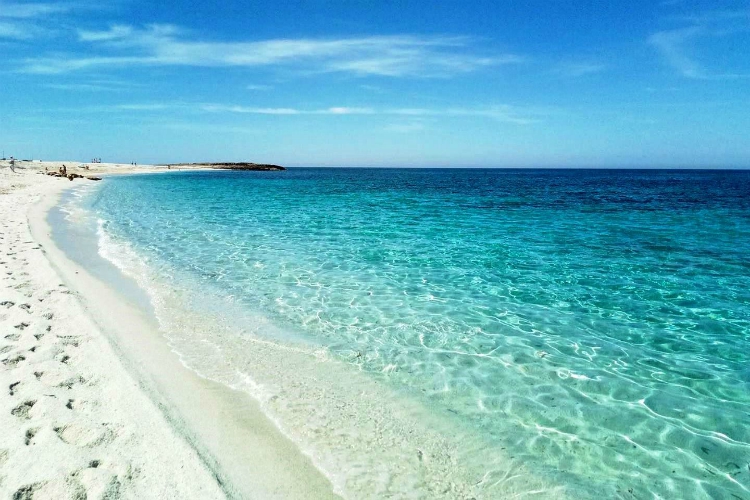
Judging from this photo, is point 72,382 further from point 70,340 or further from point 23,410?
point 70,340

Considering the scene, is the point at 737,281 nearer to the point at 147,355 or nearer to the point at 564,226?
the point at 564,226

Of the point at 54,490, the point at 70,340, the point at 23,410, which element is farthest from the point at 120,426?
the point at 70,340

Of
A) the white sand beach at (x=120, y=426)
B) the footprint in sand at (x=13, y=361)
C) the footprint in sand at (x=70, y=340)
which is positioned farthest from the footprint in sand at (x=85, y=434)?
the footprint in sand at (x=70, y=340)

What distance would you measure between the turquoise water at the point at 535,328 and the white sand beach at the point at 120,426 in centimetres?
57

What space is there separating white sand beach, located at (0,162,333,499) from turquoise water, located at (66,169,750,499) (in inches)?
22.4

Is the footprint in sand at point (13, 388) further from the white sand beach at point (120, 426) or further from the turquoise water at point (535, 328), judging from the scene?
the turquoise water at point (535, 328)

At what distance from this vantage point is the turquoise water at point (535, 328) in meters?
4.42

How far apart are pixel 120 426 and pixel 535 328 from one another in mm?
6368

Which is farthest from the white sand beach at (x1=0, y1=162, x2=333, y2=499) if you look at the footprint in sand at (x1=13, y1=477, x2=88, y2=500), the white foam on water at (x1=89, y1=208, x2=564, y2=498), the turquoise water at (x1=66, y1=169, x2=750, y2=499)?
the turquoise water at (x1=66, y1=169, x2=750, y2=499)

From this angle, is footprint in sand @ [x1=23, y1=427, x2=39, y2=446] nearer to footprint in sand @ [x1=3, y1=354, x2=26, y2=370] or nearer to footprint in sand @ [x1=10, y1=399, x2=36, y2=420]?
footprint in sand @ [x1=10, y1=399, x2=36, y2=420]

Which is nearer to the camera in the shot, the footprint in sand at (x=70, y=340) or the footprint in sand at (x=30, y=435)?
the footprint in sand at (x=30, y=435)

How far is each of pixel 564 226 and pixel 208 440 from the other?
64.1 feet

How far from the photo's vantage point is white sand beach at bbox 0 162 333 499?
11.3 ft

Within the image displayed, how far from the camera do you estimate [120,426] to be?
4.16 meters
